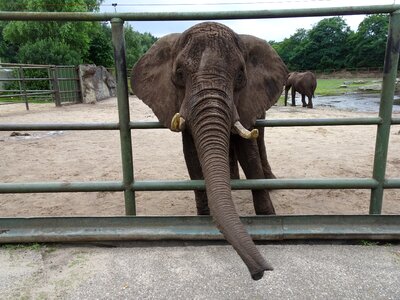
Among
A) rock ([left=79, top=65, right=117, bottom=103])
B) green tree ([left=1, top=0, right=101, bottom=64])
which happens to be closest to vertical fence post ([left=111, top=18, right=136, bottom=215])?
rock ([left=79, top=65, right=117, bottom=103])

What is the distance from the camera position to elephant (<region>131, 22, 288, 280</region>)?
1992mm

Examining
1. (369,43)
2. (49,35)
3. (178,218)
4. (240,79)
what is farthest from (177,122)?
(369,43)

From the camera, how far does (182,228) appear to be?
2535 millimetres

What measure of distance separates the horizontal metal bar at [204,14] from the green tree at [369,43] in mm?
56253

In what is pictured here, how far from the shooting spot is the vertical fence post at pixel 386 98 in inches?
91.6

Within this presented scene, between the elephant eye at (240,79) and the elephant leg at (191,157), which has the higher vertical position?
the elephant eye at (240,79)

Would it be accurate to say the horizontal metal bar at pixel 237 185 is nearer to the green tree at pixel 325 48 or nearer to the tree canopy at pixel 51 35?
the tree canopy at pixel 51 35

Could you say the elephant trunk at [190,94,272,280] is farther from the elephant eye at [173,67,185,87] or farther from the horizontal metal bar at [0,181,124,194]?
the horizontal metal bar at [0,181,124,194]

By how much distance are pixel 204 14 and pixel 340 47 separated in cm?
6664

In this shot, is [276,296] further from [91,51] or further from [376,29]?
[376,29]

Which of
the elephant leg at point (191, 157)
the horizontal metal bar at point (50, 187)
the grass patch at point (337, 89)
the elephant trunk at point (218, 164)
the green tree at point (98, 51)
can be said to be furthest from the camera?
the green tree at point (98, 51)

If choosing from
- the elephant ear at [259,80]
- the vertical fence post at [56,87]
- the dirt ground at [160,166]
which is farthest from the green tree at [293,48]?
the elephant ear at [259,80]

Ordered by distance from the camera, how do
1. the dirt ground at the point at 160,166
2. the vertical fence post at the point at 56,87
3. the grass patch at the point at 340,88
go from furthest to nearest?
the grass patch at the point at 340,88, the vertical fence post at the point at 56,87, the dirt ground at the point at 160,166

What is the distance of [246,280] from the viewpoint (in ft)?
6.81
